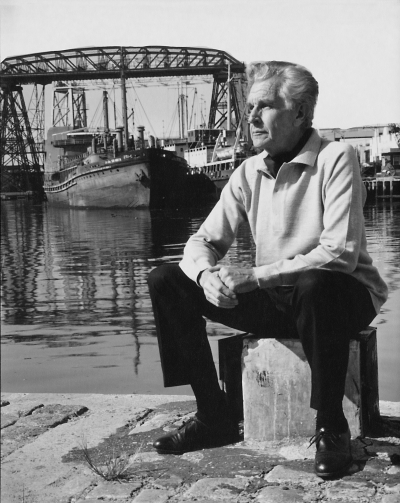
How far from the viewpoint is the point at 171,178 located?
2736 centimetres

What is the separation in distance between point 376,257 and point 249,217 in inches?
283

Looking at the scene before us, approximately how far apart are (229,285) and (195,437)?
42 centimetres

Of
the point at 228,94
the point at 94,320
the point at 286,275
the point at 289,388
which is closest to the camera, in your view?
the point at 286,275

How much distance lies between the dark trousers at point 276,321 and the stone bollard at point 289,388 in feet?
0.16

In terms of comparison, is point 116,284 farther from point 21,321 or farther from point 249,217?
point 249,217

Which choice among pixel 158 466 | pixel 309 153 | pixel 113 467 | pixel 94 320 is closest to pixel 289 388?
pixel 158 466

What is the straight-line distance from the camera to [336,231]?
178 cm

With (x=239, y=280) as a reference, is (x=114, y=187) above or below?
above

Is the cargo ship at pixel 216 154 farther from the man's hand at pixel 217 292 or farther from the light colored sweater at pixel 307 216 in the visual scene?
the man's hand at pixel 217 292

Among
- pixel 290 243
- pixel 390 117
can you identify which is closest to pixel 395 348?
pixel 390 117

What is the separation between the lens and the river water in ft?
10.5

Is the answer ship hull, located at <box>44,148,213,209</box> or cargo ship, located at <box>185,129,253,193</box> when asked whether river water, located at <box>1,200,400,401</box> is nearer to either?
ship hull, located at <box>44,148,213,209</box>

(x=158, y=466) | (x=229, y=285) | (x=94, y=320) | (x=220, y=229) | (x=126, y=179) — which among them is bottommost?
(x=94, y=320)

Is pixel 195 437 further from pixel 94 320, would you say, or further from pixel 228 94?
pixel 228 94
